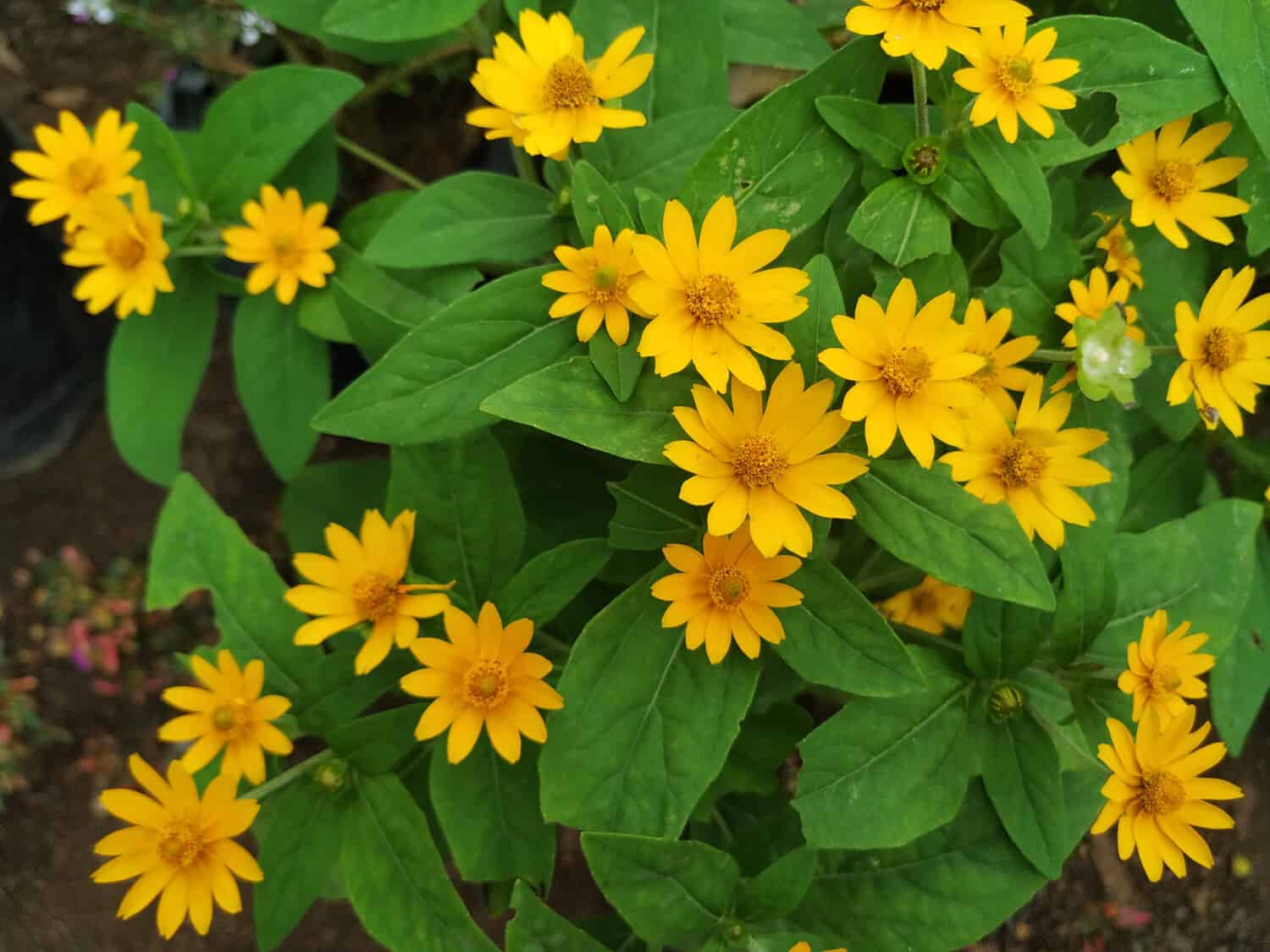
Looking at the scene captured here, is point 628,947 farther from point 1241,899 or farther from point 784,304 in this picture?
point 1241,899

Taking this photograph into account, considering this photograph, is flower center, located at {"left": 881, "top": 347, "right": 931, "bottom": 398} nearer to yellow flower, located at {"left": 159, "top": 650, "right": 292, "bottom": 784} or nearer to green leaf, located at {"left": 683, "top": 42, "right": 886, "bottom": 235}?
green leaf, located at {"left": 683, "top": 42, "right": 886, "bottom": 235}

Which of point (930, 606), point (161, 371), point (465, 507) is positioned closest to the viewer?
point (465, 507)

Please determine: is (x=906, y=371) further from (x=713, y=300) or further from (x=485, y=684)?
(x=485, y=684)

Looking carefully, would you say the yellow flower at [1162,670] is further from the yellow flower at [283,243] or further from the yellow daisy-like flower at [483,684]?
the yellow flower at [283,243]

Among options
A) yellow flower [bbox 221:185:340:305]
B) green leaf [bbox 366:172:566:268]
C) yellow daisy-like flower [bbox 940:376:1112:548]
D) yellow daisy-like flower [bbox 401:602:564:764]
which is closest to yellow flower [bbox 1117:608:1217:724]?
yellow daisy-like flower [bbox 940:376:1112:548]

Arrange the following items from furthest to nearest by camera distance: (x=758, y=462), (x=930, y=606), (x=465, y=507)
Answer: (x=930, y=606), (x=465, y=507), (x=758, y=462)

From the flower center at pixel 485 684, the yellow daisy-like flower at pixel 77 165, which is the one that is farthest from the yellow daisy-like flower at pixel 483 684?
the yellow daisy-like flower at pixel 77 165

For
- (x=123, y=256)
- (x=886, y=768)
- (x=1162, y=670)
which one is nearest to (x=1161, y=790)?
(x=1162, y=670)
